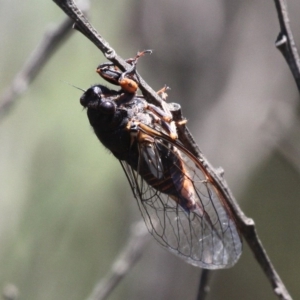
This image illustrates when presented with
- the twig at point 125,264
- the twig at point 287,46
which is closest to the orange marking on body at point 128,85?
the twig at point 287,46

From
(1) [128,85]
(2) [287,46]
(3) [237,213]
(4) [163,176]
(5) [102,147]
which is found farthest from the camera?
(5) [102,147]

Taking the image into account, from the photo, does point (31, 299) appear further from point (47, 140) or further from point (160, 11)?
point (160, 11)

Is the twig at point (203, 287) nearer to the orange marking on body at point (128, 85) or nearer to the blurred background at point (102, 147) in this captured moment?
the orange marking on body at point (128, 85)

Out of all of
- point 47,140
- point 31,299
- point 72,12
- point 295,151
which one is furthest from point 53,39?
point 47,140

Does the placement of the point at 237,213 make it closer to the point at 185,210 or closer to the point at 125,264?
the point at 185,210

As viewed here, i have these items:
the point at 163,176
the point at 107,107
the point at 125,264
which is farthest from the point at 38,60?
the point at 125,264
